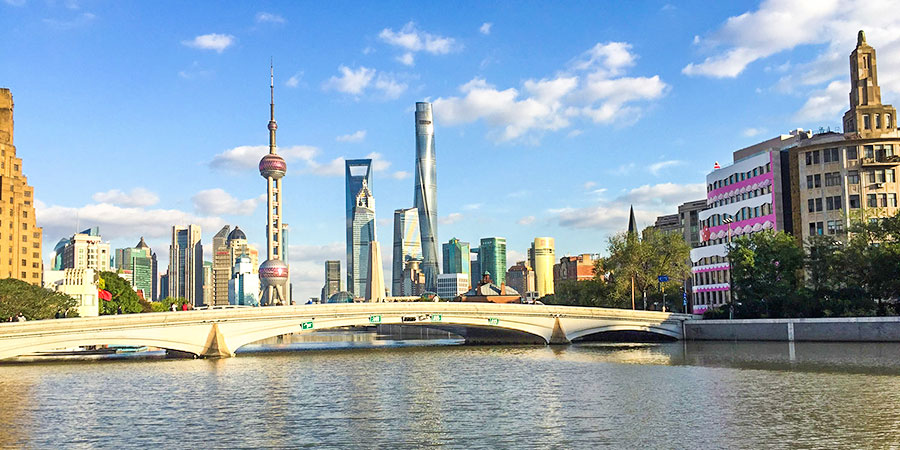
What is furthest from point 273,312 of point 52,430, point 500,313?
point 52,430

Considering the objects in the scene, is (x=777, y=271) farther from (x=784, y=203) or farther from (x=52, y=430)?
(x=52, y=430)

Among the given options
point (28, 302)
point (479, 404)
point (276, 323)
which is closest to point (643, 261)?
point (276, 323)

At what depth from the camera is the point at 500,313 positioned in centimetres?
10625

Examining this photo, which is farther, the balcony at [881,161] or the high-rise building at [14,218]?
the high-rise building at [14,218]

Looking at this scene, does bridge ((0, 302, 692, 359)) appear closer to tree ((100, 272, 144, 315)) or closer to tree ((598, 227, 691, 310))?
tree ((598, 227, 691, 310))

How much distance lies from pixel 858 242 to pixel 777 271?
10036 mm

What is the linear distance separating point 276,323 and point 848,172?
82839mm

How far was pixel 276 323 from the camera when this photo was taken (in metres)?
96.8

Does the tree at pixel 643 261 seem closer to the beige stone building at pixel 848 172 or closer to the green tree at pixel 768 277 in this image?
the beige stone building at pixel 848 172

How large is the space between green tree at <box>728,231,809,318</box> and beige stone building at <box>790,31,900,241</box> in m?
18.3

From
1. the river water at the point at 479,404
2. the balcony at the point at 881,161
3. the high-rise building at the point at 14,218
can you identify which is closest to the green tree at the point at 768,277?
the balcony at the point at 881,161

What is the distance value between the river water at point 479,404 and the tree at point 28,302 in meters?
37.6

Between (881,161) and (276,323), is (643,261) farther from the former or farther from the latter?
(276,323)

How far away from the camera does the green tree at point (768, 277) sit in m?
105
